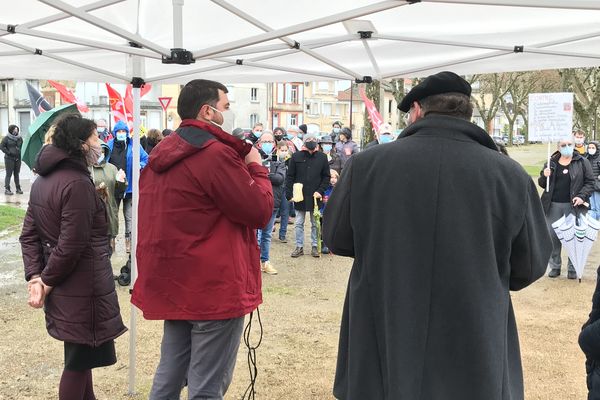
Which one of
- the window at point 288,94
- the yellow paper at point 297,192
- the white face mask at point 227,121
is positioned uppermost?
the window at point 288,94

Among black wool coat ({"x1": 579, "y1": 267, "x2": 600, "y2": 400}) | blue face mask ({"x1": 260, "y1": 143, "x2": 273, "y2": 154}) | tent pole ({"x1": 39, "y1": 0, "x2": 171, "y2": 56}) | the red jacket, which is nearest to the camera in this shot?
black wool coat ({"x1": 579, "y1": 267, "x2": 600, "y2": 400})

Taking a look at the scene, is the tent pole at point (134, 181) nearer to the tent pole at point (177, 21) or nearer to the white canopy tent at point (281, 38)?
the white canopy tent at point (281, 38)

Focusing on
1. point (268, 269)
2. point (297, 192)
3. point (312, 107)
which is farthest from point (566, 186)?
point (312, 107)

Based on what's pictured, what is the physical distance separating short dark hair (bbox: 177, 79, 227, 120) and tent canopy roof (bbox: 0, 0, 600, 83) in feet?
2.67

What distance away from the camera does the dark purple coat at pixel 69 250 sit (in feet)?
10.1

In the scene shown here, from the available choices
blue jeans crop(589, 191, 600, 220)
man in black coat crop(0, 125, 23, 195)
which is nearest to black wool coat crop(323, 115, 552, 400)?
blue jeans crop(589, 191, 600, 220)

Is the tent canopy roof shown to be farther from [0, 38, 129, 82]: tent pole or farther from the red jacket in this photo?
the red jacket

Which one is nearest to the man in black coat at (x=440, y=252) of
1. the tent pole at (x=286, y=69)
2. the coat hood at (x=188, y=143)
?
the coat hood at (x=188, y=143)

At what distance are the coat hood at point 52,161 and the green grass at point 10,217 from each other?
9021 millimetres

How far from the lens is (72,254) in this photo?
3.06 m

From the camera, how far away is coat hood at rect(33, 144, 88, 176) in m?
3.11

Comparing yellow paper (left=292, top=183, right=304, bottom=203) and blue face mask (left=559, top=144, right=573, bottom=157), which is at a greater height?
blue face mask (left=559, top=144, right=573, bottom=157)

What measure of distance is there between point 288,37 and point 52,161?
207 centimetres

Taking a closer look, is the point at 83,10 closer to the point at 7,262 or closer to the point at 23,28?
the point at 23,28
